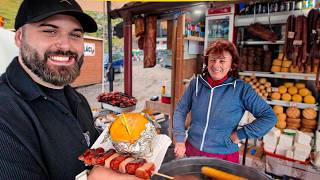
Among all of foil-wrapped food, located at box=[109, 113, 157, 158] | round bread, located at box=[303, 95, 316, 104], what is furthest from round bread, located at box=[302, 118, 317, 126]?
foil-wrapped food, located at box=[109, 113, 157, 158]

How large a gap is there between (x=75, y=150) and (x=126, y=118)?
338mm

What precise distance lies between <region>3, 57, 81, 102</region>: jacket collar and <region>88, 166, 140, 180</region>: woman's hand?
1.49 ft

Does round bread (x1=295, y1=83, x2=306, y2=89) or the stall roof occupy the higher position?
the stall roof

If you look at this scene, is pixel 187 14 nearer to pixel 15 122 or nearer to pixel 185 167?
A: pixel 185 167

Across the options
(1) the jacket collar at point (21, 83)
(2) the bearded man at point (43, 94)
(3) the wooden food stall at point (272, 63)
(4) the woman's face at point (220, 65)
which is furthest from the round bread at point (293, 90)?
(1) the jacket collar at point (21, 83)

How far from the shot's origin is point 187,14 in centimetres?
380

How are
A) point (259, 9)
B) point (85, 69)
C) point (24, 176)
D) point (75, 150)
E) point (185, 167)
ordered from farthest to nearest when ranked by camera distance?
point (85, 69), point (259, 9), point (185, 167), point (75, 150), point (24, 176)

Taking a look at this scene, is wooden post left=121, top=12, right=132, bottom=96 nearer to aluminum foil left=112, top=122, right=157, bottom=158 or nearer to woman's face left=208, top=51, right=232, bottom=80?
woman's face left=208, top=51, right=232, bottom=80

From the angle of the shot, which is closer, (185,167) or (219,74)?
(185,167)

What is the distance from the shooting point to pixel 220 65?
2.00 meters

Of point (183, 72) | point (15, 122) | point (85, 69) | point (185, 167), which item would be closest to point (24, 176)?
point (15, 122)

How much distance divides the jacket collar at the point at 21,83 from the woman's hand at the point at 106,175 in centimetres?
45

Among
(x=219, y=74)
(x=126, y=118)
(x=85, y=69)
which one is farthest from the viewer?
(x=85, y=69)

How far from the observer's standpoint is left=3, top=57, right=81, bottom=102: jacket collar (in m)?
1.00
